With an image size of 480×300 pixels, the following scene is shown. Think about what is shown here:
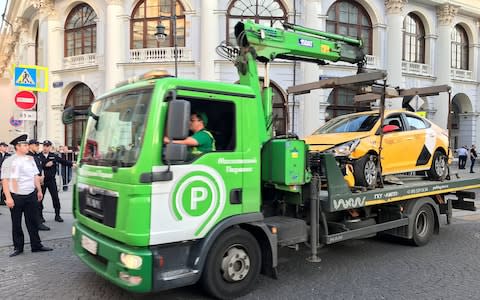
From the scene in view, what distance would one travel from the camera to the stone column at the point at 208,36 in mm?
20891

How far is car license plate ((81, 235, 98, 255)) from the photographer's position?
14.6 feet

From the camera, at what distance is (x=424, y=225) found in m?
7.39

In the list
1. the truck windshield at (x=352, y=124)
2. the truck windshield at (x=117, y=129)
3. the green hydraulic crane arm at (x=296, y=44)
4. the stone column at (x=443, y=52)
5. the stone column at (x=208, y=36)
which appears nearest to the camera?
the truck windshield at (x=117, y=129)

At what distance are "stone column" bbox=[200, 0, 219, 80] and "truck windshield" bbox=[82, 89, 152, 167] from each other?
16.3 m

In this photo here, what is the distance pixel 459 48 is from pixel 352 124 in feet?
88.5

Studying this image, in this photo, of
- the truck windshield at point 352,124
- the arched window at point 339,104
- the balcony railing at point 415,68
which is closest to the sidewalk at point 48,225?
the truck windshield at point 352,124

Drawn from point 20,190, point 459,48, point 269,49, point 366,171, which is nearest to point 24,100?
point 20,190

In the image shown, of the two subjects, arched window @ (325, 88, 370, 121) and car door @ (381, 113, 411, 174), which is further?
arched window @ (325, 88, 370, 121)

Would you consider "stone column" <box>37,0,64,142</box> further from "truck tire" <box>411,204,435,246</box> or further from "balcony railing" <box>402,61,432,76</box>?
"truck tire" <box>411,204,435,246</box>

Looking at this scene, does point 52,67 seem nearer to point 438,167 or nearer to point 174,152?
point 438,167

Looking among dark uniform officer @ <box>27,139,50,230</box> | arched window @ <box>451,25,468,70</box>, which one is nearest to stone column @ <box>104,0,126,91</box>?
dark uniform officer @ <box>27,139,50,230</box>

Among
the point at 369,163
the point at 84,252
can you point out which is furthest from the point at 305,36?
the point at 84,252

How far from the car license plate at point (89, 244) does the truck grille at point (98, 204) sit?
26 cm

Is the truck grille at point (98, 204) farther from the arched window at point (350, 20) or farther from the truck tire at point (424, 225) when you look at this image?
the arched window at point (350, 20)
